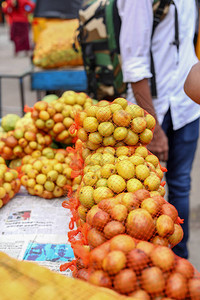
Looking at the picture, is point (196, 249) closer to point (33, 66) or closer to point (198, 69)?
point (198, 69)

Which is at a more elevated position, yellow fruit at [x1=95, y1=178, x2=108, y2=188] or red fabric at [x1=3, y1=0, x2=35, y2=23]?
red fabric at [x1=3, y1=0, x2=35, y2=23]

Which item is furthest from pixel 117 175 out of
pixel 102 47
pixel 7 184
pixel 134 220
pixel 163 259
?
pixel 102 47

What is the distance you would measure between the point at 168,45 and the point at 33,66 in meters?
3.08

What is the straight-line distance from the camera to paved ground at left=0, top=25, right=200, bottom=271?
118 inches

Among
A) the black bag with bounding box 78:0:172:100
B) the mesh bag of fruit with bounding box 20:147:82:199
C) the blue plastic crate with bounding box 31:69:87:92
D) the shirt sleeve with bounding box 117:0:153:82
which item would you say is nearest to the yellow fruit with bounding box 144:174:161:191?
the mesh bag of fruit with bounding box 20:147:82:199

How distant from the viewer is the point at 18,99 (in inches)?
277

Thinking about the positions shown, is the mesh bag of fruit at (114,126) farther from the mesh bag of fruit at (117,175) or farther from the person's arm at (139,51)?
the person's arm at (139,51)

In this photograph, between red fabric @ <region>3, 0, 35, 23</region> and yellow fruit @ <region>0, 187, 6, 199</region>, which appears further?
red fabric @ <region>3, 0, 35, 23</region>

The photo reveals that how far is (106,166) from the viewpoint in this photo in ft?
4.41

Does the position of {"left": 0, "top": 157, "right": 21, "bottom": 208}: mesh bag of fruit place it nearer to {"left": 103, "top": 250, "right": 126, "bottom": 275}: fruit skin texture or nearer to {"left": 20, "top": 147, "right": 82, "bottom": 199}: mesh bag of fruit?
{"left": 20, "top": 147, "right": 82, "bottom": 199}: mesh bag of fruit

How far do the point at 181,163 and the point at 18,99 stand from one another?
5306mm

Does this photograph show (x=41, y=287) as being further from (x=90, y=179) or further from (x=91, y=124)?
(x=91, y=124)

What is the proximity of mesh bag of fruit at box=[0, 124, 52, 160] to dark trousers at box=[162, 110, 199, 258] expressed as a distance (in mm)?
842

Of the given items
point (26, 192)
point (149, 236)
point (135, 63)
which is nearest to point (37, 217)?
point (26, 192)
